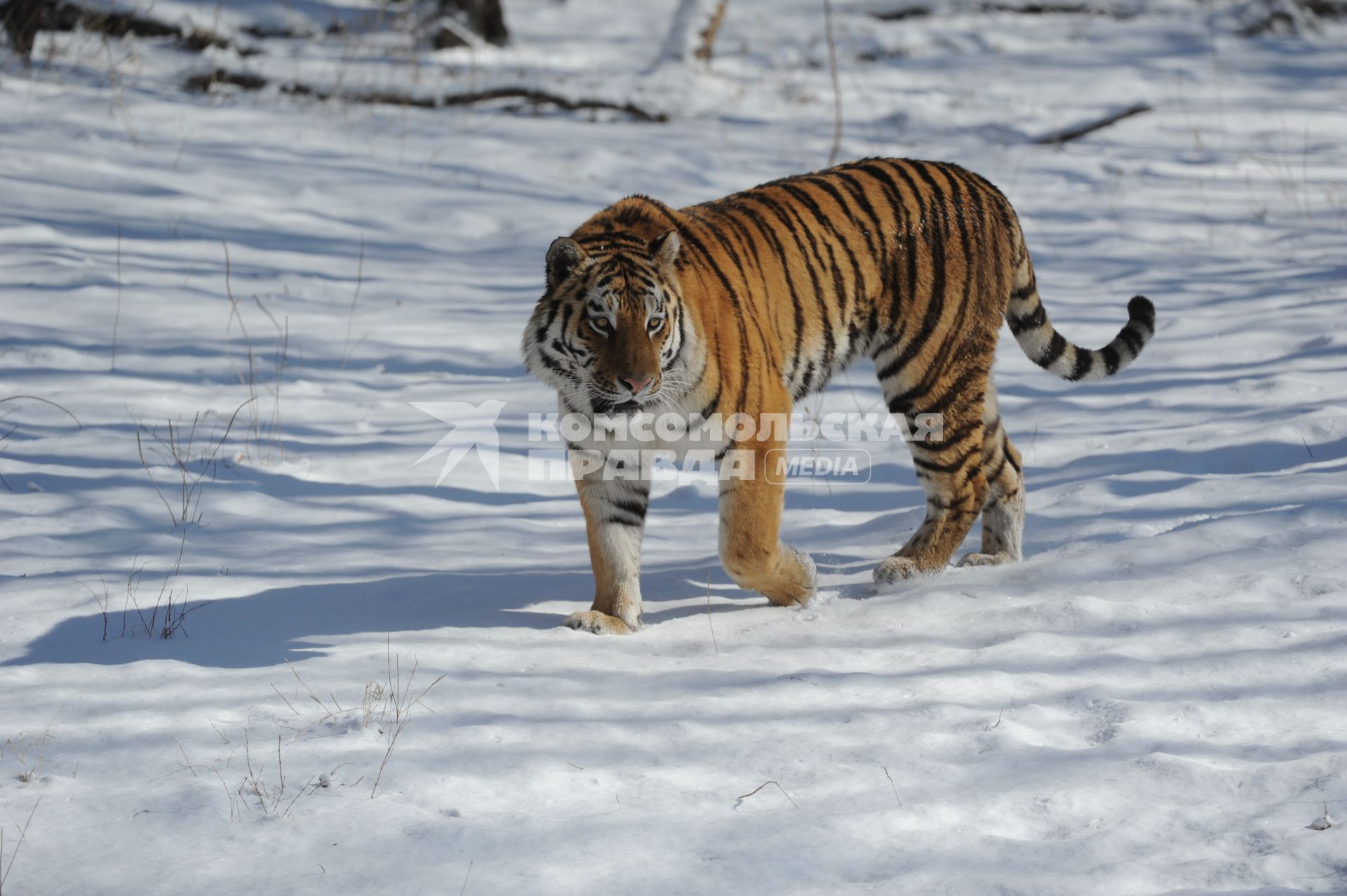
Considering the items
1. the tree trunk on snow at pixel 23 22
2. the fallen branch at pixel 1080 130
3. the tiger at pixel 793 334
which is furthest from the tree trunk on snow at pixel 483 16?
the tiger at pixel 793 334

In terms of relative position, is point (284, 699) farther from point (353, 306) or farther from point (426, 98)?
point (426, 98)

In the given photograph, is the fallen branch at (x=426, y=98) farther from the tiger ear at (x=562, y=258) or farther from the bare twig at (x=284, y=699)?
the bare twig at (x=284, y=699)

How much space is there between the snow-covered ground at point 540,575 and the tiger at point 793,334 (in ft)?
0.84

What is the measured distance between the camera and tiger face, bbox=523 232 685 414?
132 inches

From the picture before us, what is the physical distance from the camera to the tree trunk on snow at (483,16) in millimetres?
12578

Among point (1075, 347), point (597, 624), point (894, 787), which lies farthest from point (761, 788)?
point (1075, 347)

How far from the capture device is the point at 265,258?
6914 mm

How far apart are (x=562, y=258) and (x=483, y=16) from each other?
1002 cm

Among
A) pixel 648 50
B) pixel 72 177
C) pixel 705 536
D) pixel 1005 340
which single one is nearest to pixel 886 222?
pixel 705 536

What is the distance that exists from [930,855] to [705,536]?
92.4 inches

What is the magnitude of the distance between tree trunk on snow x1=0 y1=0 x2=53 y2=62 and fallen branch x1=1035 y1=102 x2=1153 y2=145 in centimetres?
764

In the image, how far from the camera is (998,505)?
14.0 ft

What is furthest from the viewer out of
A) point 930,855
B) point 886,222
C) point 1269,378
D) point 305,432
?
point 1269,378

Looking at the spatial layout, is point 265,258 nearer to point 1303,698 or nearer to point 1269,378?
point 1269,378
